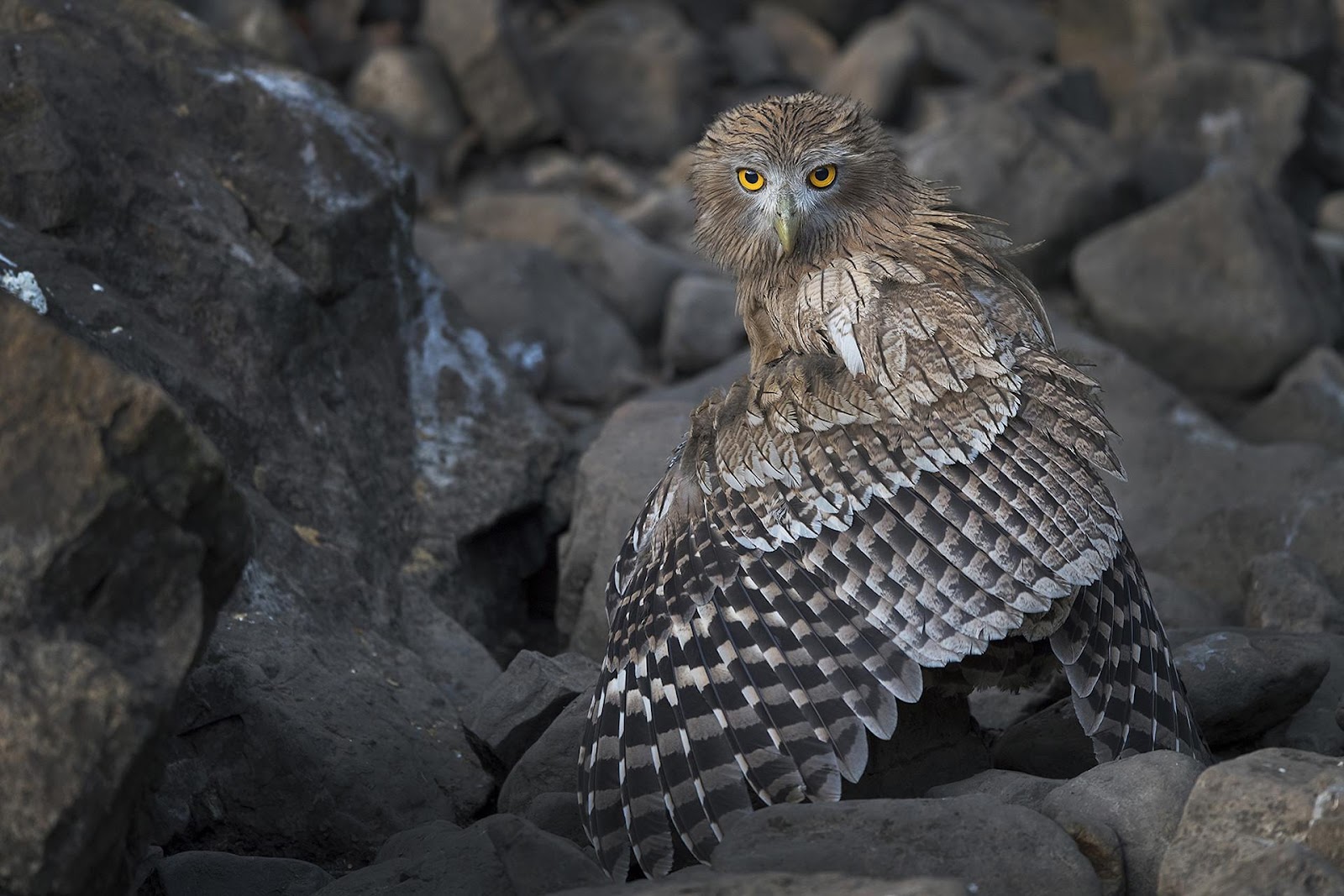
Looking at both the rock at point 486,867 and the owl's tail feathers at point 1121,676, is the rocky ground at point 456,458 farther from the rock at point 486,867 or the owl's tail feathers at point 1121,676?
the owl's tail feathers at point 1121,676

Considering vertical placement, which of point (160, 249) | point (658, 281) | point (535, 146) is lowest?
point (160, 249)

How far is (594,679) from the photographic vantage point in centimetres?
405

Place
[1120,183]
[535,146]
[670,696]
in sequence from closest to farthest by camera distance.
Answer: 1. [670,696]
2. [1120,183]
3. [535,146]

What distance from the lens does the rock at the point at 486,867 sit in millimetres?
2877

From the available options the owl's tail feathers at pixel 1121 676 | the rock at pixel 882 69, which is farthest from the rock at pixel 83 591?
the rock at pixel 882 69

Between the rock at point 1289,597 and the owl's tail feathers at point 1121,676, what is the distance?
1029 millimetres

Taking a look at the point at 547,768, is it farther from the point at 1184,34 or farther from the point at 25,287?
the point at 1184,34

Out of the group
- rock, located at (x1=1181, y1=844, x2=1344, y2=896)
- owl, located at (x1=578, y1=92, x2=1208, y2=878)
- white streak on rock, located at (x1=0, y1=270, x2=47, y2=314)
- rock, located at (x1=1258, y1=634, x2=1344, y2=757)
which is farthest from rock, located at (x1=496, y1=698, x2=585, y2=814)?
rock, located at (x1=1258, y1=634, x2=1344, y2=757)

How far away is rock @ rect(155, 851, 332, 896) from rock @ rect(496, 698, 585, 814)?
0.58m

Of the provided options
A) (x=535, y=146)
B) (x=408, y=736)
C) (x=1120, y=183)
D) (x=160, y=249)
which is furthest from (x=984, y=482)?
(x=535, y=146)

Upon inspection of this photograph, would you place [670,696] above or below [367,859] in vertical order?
above

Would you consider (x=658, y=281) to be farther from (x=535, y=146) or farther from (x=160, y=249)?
(x=160, y=249)

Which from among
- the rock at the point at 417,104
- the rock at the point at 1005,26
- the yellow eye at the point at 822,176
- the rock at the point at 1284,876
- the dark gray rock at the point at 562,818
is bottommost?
the rock at the point at 1284,876

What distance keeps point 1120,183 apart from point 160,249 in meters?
6.48
